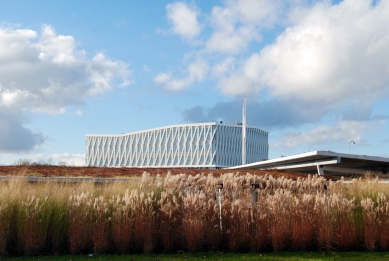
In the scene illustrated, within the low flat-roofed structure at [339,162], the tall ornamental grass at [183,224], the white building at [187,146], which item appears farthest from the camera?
the white building at [187,146]

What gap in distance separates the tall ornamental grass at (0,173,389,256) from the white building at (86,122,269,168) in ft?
216

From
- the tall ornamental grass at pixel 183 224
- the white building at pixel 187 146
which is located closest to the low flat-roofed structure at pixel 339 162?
the tall ornamental grass at pixel 183 224

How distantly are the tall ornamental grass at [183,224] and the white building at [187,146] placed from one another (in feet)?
216

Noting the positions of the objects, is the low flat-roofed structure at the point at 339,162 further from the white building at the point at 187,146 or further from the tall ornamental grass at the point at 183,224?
the white building at the point at 187,146

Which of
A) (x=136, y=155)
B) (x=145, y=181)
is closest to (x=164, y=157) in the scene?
(x=136, y=155)

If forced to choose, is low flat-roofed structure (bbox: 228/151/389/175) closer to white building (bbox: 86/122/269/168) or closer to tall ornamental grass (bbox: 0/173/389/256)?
tall ornamental grass (bbox: 0/173/389/256)

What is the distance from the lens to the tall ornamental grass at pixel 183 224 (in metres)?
7.54

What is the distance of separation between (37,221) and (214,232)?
3156 mm

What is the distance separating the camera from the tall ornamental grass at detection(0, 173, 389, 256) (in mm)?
7539

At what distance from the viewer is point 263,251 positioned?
7.77m

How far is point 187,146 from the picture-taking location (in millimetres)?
76938

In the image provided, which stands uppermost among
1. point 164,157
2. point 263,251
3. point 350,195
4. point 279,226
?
point 164,157

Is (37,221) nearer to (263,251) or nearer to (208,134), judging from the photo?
(263,251)

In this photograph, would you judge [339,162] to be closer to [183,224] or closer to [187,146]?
[183,224]
